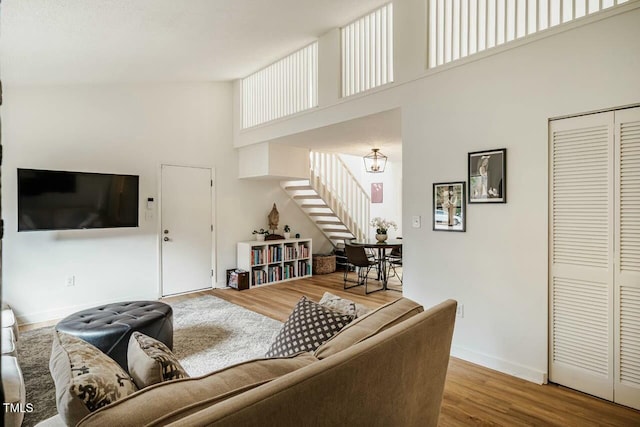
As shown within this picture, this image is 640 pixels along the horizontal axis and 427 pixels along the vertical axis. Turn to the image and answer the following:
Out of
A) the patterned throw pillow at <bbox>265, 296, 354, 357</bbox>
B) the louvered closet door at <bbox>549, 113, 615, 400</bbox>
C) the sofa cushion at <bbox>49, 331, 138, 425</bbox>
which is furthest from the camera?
the louvered closet door at <bbox>549, 113, 615, 400</bbox>

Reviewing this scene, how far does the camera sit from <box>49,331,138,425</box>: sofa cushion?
3.52ft

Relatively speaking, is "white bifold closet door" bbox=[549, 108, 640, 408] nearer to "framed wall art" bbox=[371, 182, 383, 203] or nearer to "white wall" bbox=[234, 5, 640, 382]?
"white wall" bbox=[234, 5, 640, 382]

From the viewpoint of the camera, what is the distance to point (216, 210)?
5.90 metres

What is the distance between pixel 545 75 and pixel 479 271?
1.64 meters

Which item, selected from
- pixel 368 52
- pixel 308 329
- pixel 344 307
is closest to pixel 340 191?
pixel 368 52

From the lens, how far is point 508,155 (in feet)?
9.74

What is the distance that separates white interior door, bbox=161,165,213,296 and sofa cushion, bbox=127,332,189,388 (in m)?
4.16

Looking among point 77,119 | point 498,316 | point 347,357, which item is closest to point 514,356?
point 498,316

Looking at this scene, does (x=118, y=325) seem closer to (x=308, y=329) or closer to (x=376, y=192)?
(x=308, y=329)

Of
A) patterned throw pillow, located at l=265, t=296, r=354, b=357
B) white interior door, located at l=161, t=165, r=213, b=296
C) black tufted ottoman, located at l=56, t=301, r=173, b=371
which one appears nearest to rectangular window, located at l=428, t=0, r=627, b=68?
patterned throw pillow, located at l=265, t=296, r=354, b=357

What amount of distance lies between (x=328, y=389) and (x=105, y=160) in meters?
4.73

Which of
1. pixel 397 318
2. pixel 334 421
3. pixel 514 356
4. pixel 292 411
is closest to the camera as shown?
pixel 292 411

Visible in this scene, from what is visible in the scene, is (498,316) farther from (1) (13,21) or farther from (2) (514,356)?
(1) (13,21)

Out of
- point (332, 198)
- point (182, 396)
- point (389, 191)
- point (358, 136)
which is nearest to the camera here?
point (182, 396)
